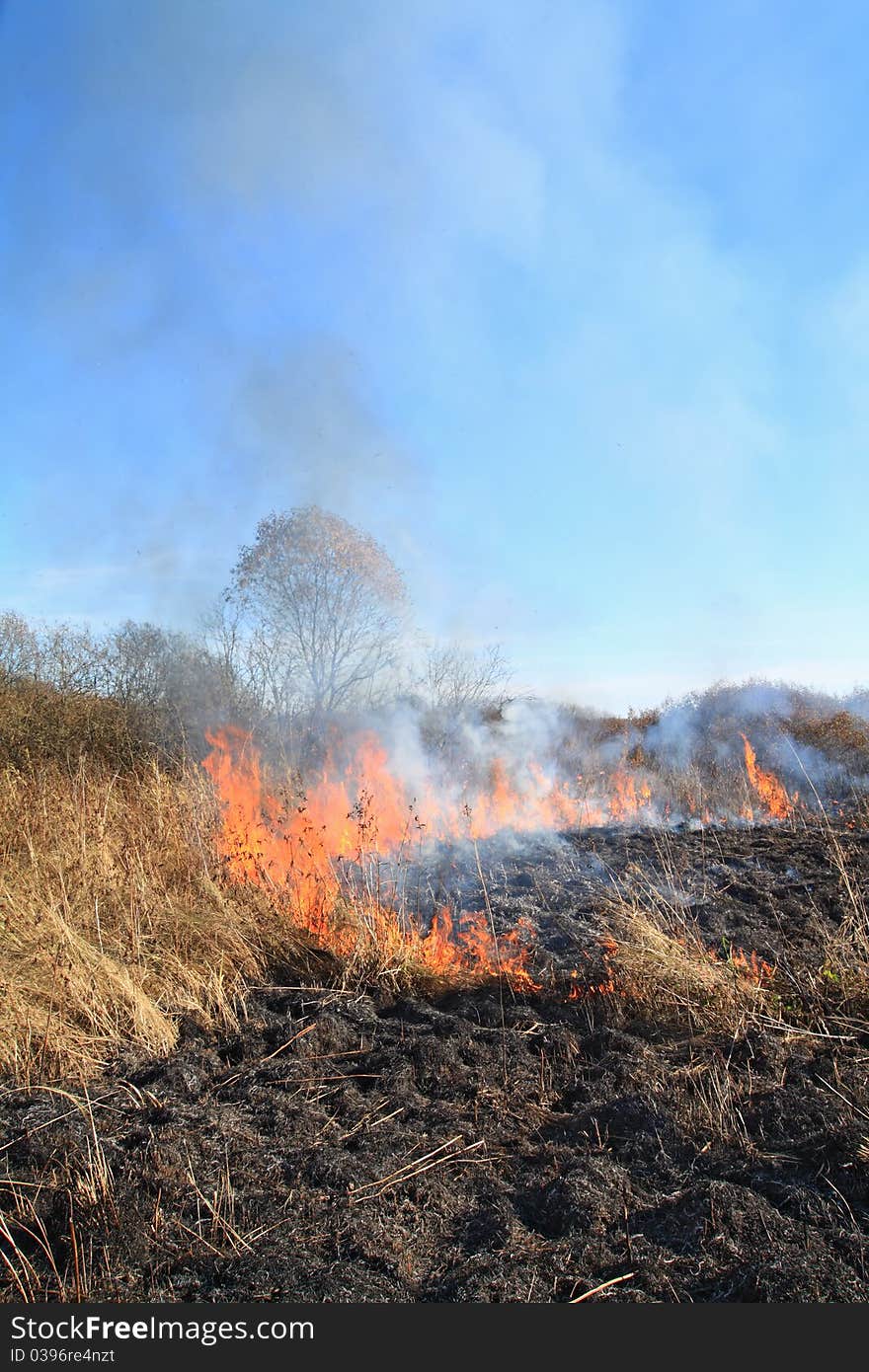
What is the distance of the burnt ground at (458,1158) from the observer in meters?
2.75

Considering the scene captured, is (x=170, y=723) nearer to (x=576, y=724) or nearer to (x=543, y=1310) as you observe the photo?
(x=576, y=724)

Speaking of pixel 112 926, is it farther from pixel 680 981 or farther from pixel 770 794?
pixel 770 794

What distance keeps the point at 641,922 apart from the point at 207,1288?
11.7 feet

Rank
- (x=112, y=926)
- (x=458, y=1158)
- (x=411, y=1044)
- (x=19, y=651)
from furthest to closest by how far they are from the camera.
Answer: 1. (x=19, y=651)
2. (x=112, y=926)
3. (x=411, y=1044)
4. (x=458, y=1158)

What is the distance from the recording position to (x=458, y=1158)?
361 centimetres

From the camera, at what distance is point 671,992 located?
4.95 metres

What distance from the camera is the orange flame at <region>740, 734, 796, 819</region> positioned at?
40.9 ft

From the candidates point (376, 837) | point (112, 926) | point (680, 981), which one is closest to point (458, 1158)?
point (680, 981)

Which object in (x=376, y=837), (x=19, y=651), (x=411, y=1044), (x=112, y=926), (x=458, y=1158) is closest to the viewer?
(x=458, y=1158)

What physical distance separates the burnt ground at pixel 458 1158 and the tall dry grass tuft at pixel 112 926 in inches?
12.1

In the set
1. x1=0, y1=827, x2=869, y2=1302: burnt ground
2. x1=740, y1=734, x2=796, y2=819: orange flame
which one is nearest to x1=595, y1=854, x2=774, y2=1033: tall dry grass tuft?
x1=0, y1=827, x2=869, y2=1302: burnt ground

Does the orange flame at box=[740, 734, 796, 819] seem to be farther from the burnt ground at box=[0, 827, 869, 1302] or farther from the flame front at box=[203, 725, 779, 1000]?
the burnt ground at box=[0, 827, 869, 1302]

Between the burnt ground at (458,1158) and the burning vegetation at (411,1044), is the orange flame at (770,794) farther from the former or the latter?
the burnt ground at (458,1158)

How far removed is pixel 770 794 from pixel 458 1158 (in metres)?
11.1
